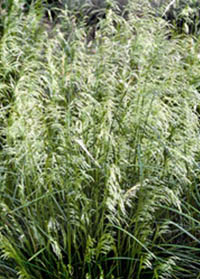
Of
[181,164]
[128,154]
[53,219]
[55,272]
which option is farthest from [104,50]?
[55,272]

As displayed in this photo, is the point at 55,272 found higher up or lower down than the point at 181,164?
lower down

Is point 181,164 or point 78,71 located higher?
point 78,71

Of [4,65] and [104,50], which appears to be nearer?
[104,50]

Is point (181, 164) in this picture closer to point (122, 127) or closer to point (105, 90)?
point (122, 127)

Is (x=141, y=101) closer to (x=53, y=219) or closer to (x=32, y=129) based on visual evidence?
(x=32, y=129)

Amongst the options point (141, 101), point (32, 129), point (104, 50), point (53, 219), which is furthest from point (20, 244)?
point (104, 50)

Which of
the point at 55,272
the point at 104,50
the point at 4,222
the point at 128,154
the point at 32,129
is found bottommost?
the point at 55,272

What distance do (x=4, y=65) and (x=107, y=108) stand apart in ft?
3.48

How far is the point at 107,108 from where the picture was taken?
6.70ft

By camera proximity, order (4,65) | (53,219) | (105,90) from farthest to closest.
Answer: (4,65), (105,90), (53,219)

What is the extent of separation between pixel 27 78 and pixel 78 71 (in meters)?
0.31

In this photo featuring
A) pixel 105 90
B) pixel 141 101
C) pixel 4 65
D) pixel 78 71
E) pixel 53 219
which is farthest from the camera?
pixel 4 65

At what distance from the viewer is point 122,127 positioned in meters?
2.14

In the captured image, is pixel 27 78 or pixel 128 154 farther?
pixel 27 78
